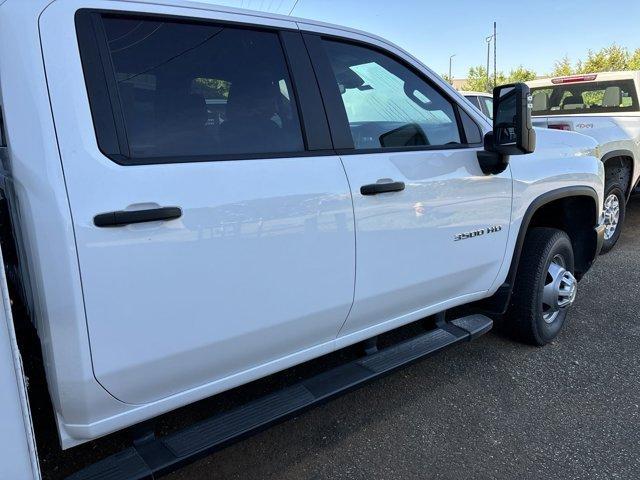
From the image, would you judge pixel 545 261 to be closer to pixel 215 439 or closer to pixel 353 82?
pixel 353 82

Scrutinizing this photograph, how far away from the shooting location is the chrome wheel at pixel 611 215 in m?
5.69

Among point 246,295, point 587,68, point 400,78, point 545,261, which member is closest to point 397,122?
point 400,78

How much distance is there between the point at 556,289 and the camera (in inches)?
132

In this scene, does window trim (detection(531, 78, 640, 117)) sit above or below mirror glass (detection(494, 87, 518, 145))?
above

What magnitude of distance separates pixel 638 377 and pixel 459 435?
1.36m

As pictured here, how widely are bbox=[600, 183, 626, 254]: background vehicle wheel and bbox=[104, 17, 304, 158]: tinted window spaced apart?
4938 millimetres

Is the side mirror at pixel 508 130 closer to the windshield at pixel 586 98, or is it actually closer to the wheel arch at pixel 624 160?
the wheel arch at pixel 624 160

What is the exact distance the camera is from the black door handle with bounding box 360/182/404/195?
212 cm

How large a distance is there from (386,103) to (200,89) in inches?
40.8

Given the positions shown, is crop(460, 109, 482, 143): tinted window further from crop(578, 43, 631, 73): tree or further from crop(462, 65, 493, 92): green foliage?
crop(462, 65, 493, 92): green foliage

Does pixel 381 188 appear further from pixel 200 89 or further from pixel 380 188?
pixel 200 89

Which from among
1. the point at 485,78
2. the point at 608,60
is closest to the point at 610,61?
the point at 608,60

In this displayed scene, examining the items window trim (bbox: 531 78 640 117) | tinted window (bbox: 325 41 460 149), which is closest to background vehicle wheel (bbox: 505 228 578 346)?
tinted window (bbox: 325 41 460 149)

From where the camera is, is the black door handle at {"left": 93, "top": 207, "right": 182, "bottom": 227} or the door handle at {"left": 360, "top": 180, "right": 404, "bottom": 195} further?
the door handle at {"left": 360, "top": 180, "right": 404, "bottom": 195}
